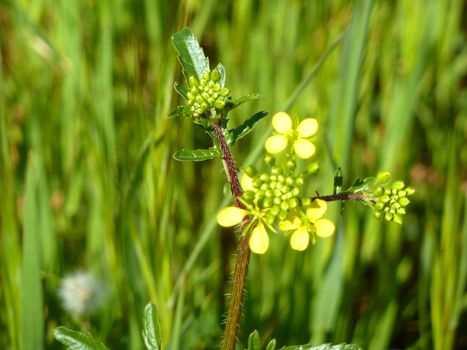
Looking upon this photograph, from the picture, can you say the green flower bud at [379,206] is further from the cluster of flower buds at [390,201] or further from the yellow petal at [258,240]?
the yellow petal at [258,240]

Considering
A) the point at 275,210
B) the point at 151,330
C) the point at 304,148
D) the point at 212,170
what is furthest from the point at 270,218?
the point at 212,170

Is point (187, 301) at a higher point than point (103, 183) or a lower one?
lower

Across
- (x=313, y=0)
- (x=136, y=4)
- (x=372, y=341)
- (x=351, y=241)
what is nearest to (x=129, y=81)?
(x=136, y=4)

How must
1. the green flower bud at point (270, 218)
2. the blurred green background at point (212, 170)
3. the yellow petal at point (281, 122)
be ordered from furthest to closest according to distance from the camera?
the blurred green background at point (212, 170) < the yellow petal at point (281, 122) < the green flower bud at point (270, 218)

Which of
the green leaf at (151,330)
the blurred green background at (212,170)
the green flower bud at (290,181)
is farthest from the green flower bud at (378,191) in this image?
the blurred green background at (212,170)

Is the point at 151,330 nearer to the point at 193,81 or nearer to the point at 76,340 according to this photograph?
the point at 76,340

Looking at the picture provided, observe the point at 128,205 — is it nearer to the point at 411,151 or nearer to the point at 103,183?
the point at 103,183
